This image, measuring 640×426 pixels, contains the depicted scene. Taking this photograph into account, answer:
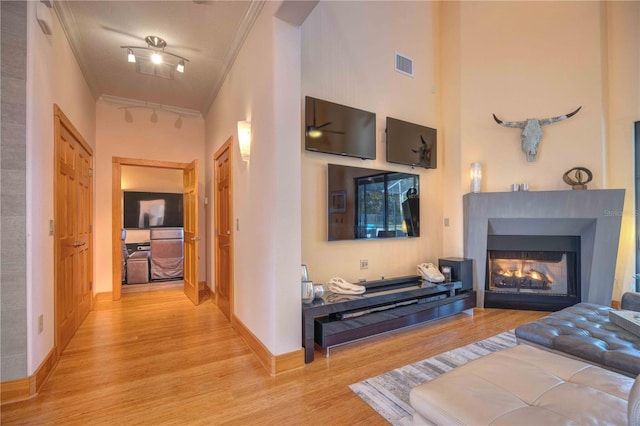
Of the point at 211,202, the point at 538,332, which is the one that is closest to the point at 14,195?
the point at 211,202

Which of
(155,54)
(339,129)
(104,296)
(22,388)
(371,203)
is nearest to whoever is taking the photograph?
(22,388)

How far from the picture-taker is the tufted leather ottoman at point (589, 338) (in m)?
1.69

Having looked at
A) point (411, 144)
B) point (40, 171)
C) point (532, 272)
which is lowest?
point (532, 272)

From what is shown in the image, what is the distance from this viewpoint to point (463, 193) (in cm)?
402

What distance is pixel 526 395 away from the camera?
122 cm

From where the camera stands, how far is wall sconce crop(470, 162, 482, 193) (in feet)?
12.8

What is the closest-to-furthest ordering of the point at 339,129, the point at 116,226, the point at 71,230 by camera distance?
the point at 71,230 < the point at 339,129 < the point at 116,226

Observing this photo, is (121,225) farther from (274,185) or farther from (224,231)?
(274,185)

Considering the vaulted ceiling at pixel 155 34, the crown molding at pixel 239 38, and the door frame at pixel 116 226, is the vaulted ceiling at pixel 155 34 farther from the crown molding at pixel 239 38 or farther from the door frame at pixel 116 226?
the door frame at pixel 116 226

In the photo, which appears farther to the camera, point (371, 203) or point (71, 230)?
point (371, 203)

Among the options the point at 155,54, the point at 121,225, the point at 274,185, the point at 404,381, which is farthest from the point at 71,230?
the point at 404,381

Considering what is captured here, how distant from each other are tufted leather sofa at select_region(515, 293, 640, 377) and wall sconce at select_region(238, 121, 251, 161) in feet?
8.99

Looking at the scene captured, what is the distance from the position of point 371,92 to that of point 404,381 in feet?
10.1

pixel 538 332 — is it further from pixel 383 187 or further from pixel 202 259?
pixel 202 259
